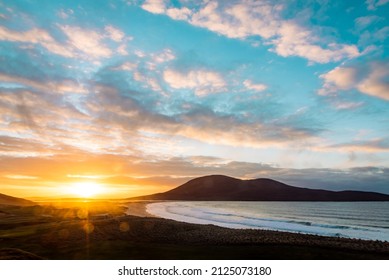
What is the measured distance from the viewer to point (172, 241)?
3688cm

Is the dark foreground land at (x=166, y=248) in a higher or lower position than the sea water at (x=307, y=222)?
higher

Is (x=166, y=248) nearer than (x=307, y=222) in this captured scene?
Yes

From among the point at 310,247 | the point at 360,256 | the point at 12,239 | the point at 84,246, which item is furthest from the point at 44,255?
the point at 360,256

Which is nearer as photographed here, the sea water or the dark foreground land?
the dark foreground land

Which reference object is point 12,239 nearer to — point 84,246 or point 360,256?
point 84,246

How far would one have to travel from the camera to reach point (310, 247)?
1297 inches

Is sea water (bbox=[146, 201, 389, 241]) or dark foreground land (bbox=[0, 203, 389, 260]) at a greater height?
dark foreground land (bbox=[0, 203, 389, 260])

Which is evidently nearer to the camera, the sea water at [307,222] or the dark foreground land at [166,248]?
the dark foreground land at [166,248]

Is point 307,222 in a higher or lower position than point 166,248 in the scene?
lower
